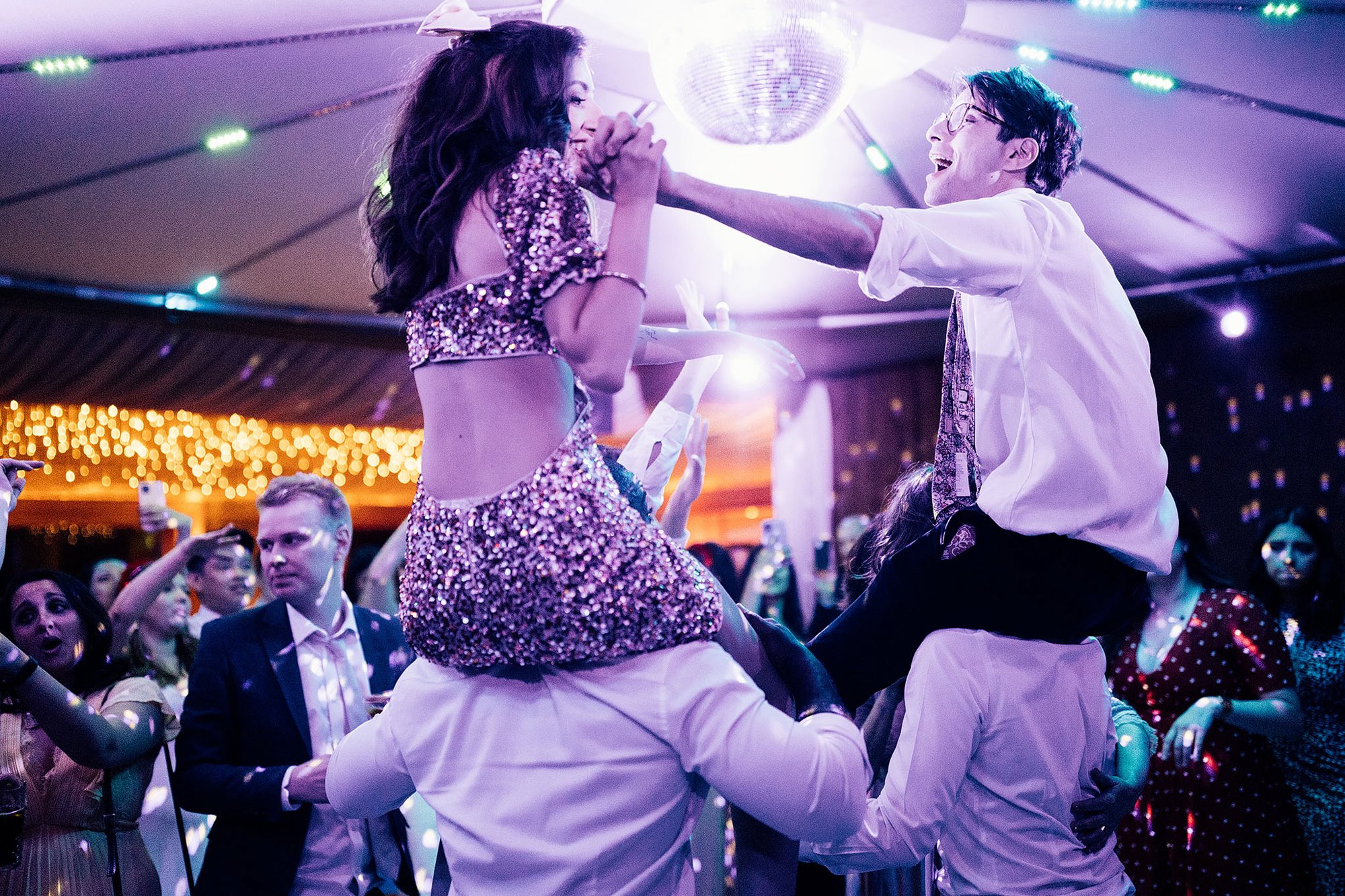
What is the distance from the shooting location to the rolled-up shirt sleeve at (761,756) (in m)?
1.22

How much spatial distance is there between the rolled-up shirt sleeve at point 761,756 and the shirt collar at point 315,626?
1.66m

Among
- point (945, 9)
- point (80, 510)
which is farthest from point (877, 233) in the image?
point (80, 510)

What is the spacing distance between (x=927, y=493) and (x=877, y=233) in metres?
1.00

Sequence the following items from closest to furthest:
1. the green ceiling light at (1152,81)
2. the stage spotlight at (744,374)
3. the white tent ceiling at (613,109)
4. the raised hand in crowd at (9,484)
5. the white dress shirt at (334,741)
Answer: the raised hand in crowd at (9,484)
the white dress shirt at (334,741)
the white tent ceiling at (613,109)
the green ceiling light at (1152,81)
the stage spotlight at (744,374)

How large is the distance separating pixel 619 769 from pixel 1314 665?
360 cm

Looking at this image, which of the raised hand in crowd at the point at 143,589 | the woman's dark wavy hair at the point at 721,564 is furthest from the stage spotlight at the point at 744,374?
the raised hand in crowd at the point at 143,589

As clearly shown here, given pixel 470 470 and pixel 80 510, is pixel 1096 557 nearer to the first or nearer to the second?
pixel 470 470

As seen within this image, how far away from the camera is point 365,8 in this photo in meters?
3.06

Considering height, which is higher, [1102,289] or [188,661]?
[1102,289]

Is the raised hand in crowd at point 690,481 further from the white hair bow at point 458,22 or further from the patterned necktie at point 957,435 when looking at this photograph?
the white hair bow at point 458,22

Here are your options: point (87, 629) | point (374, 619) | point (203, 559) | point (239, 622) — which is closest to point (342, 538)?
point (374, 619)

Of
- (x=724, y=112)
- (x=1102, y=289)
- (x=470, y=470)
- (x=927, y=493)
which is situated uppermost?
(x=724, y=112)

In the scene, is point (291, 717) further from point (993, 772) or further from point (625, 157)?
point (625, 157)

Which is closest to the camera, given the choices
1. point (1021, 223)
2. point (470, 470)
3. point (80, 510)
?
point (470, 470)
